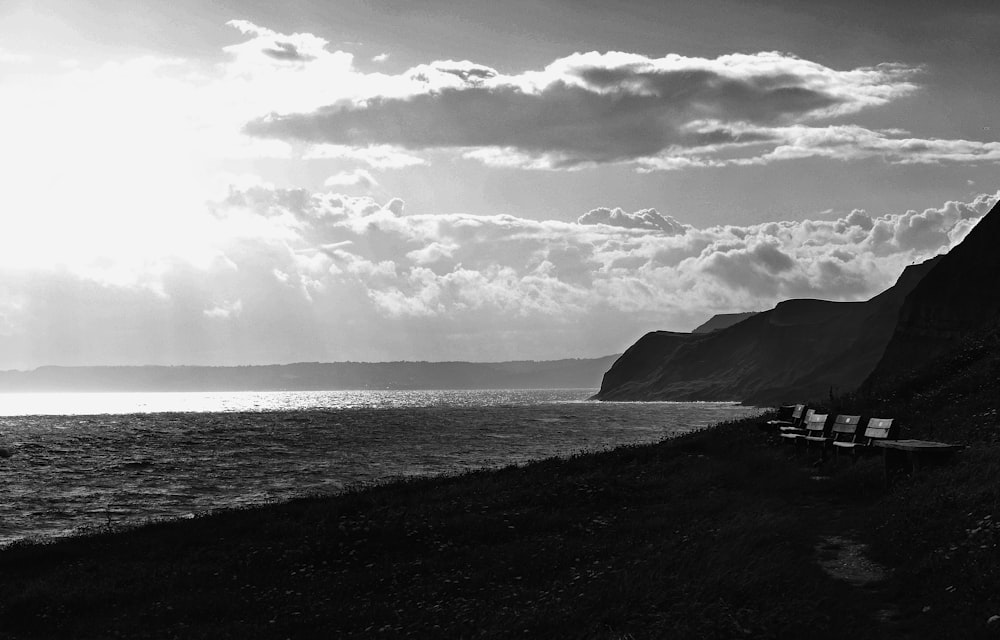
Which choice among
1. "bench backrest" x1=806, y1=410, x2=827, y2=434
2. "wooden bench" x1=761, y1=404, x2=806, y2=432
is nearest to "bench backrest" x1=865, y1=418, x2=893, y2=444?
"bench backrest" x1=806, y1=410, x2=827, y2=434

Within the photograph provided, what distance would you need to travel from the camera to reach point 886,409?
3756cm

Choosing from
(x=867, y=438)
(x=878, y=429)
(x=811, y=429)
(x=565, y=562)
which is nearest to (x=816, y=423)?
(x=811, y=429)

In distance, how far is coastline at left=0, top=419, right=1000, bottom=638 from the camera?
42.6ft

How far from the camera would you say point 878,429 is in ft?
77.4

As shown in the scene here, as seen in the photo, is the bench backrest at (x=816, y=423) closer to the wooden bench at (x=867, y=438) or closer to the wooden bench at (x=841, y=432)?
the wooden bench at (x=841, y=432)

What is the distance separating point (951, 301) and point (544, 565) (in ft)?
268

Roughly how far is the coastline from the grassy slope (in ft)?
0.19

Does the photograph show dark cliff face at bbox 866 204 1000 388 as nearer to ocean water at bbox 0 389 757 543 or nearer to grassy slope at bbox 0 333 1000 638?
ocean water at bbox 0 389 757 543

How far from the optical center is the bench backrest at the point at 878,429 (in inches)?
910

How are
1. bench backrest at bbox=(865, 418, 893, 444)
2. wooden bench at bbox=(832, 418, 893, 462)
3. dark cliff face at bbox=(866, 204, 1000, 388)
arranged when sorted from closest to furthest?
bench backrest at bbox=(865, 418, 893, 444) → wooden bench at bbox=(832, 418, 893, 462) → dark cliff face at bbox=(866, 204, 1000, 388)

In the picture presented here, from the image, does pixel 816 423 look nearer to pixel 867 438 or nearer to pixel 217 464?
pixel 867 438

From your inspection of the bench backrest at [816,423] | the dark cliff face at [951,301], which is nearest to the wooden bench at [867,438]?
the bench backrest at [816,423]

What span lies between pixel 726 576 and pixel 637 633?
2.49 metres

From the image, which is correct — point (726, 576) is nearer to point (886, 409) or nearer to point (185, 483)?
point (886, 409)
